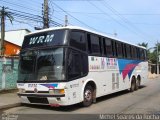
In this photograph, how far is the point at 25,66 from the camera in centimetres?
1320

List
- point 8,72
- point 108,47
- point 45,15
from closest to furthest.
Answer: point 108,47 < point 8,72 < point 45,15

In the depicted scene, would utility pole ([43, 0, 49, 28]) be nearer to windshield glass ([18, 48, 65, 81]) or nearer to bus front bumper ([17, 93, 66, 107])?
windshield glass ([18, 48, 65, 81])

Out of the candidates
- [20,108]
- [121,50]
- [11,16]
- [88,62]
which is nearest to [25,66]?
[20,108]

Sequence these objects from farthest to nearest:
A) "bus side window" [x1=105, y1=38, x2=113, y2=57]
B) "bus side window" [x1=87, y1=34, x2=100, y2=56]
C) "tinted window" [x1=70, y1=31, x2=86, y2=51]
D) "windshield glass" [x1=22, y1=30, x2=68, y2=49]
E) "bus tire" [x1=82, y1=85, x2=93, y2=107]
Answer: "bus side window" [x1=105, y1=38, x2=113, y2=57], "bus side window" [x1=87, y1=34, x2=100, y2=56], "bus tire" [x1=82, y1=85, x2=93, y2=107], "tinted window" [x1=70, y1=31, x2=86, y2=51], "windshield glass" [x1=22, y1=30, x2=68, y2=49]

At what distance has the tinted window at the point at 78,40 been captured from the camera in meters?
12.9

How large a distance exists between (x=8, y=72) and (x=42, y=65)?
6673 mm

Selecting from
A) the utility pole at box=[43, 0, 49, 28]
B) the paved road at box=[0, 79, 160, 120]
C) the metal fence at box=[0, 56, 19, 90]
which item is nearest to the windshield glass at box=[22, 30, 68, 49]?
the paved road at box=[0, 79, 160, 120]

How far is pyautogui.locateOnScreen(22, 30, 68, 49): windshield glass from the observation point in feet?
41.7

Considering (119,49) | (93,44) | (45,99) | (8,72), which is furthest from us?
(8,72)

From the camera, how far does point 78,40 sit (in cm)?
1332

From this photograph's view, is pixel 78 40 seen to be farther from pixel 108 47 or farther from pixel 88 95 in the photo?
pixel 108 47

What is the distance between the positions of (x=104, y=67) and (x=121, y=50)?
3092 mm

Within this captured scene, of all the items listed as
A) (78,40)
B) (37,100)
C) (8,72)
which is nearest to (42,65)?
(37,100)

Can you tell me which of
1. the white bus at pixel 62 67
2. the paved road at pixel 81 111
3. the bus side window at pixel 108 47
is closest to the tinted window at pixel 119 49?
the bus side window at pixel 108 47
